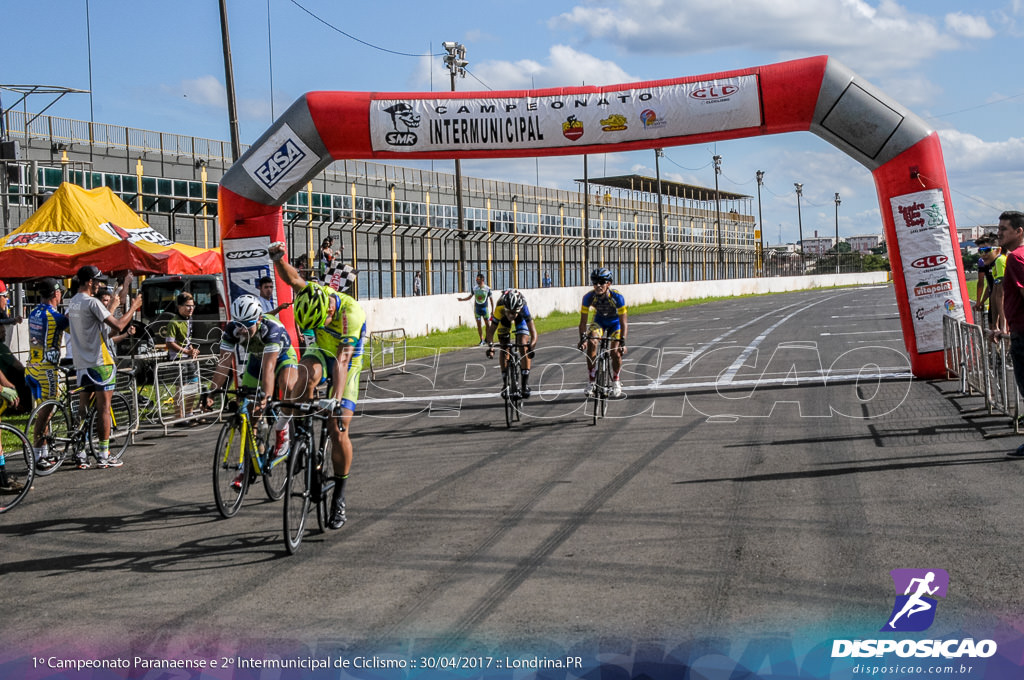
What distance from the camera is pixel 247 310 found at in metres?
8.09

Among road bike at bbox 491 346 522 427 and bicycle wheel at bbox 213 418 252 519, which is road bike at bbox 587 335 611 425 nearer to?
road bike at bbox 491 346 522 427

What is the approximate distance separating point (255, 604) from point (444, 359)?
15689mm

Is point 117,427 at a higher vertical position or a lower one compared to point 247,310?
lower

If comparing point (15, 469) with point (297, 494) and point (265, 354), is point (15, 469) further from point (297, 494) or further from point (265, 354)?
point (297, 494)

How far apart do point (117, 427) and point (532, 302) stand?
27.1m

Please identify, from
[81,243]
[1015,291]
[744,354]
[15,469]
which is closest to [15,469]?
[15,469]

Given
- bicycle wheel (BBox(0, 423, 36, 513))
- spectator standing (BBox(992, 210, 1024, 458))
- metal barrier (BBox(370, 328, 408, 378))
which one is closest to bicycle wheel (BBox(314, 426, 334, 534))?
bicycle wheel (BBox(0, 423, 36, 513))

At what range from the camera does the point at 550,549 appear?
6.11m

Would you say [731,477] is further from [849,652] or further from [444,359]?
[444,359]

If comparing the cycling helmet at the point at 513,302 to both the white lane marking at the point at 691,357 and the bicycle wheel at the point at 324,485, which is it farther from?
the bicycle wheel at the point at 324,485

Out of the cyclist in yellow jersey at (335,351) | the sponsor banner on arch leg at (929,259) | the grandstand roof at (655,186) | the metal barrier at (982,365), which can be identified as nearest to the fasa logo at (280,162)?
the cyclist in yellow jersey at (335,351)

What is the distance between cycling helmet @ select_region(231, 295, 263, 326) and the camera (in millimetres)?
8078

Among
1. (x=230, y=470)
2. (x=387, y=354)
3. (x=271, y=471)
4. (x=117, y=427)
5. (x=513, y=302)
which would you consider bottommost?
(x=271, y=471)

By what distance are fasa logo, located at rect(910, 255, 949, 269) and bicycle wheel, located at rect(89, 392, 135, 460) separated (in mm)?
10636
